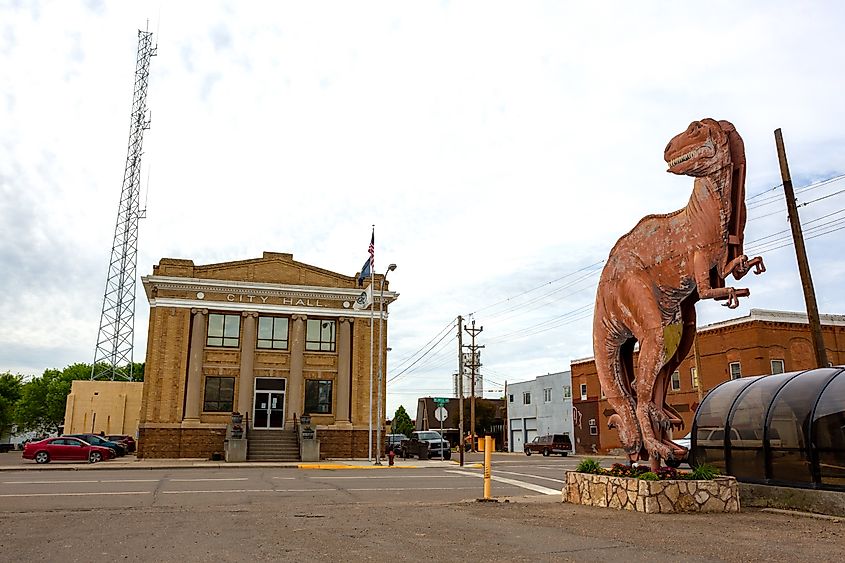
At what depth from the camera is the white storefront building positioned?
5453cm

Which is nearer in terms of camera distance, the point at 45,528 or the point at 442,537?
the point at 442,537

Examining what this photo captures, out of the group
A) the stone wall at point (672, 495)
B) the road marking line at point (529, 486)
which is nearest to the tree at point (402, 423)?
the road marking line at point (529, 486)

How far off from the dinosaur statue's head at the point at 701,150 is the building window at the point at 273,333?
27805mm

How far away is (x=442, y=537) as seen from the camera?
31.1 feet

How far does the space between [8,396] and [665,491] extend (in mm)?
70132

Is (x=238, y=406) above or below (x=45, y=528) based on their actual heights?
above

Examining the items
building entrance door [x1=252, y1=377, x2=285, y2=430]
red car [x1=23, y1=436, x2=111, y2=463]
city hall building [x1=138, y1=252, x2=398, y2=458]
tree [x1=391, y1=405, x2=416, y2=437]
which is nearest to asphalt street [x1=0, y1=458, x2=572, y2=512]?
red car [x1=23, y1=436, x2=111, y2=463]

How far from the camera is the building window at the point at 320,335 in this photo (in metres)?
37.7

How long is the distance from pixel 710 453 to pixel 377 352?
2435cm

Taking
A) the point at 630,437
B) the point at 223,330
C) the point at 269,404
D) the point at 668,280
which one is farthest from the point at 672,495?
the point at 223,330

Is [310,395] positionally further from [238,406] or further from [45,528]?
[45,528]

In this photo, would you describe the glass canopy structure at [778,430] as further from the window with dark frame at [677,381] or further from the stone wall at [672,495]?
the window with dark frame at [677,381]

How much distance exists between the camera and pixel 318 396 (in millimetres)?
37281

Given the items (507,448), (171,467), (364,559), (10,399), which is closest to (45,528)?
(364,559)
